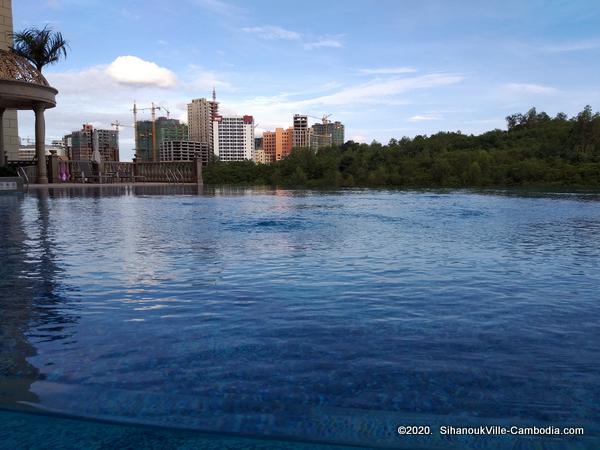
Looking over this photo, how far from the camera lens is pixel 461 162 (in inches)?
3346

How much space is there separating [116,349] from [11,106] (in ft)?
145

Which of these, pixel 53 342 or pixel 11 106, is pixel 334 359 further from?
pixel 11 106

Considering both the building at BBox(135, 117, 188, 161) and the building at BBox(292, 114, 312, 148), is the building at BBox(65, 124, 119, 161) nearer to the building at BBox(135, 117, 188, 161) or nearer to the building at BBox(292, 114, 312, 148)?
the building at BBox(135, 117, 188, 161)

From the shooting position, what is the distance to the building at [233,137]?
175 meters

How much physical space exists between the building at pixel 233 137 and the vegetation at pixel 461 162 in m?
58.4

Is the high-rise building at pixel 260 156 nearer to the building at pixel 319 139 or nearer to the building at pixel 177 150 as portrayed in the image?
the building at pixel 319 139

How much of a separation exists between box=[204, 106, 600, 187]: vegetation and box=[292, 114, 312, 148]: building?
67932 millimetres

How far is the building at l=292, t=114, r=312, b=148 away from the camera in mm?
189125

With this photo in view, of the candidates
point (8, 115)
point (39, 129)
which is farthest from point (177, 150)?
point (39, 129)

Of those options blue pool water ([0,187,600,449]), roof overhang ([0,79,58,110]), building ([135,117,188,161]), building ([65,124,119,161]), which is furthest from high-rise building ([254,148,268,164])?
blue pool water ([0,187,600,449])

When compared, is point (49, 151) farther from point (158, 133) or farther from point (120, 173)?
point (158, 133)

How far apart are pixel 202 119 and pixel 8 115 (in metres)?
143

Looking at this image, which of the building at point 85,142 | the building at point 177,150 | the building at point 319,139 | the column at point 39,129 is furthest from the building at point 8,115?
the building at point 319,139

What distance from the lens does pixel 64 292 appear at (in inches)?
250
